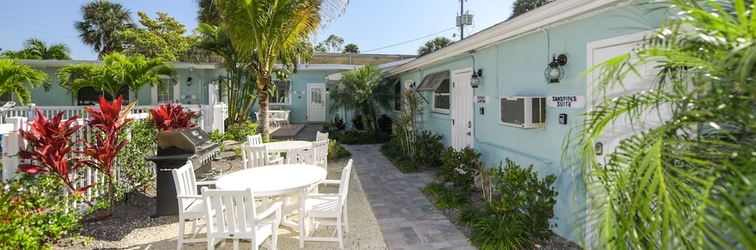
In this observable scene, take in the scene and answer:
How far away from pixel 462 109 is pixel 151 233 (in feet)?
17.0

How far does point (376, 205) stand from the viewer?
5.33 metres

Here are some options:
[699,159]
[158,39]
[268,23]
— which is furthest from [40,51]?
[699,159]

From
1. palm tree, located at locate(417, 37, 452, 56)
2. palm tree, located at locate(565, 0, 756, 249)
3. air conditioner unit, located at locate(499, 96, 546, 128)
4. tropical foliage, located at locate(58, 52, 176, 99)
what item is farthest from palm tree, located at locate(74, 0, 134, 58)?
palm tree, located at locate(565, 0, 756, 249)

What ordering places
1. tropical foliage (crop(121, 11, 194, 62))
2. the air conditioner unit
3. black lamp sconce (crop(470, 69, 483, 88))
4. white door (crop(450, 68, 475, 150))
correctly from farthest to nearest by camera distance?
tropical foliage (crop(121, 11, 194, 62)), white door (crop(450, 68, 475, 150)), black lamp sconce (crop(470, 69, 483, 88)), the air conditioner unit

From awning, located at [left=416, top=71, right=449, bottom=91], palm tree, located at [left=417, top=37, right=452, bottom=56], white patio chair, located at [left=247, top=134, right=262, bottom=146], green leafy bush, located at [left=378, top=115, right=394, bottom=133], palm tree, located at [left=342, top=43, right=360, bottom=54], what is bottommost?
white patio chair, located at [left=247, top=134, right=262, bottom=146]

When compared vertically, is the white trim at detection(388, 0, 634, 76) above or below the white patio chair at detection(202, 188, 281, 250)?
above

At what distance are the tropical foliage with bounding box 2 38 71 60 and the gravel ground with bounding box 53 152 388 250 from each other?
17807 mm

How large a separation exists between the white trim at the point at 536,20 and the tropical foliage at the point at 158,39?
16.5 metres

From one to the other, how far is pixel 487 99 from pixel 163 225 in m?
4.74

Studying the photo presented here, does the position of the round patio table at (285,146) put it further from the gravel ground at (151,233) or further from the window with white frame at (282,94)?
the window with white frame at (282,94)

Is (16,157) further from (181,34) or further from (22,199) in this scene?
(181,34)

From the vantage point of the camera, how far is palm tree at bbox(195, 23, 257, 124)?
1240 centimetres

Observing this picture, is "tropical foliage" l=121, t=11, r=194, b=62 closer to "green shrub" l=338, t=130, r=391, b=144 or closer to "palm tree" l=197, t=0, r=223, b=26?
"palm tree" l=197, t=0, r=223, b=26

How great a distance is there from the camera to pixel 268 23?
24.4ft
